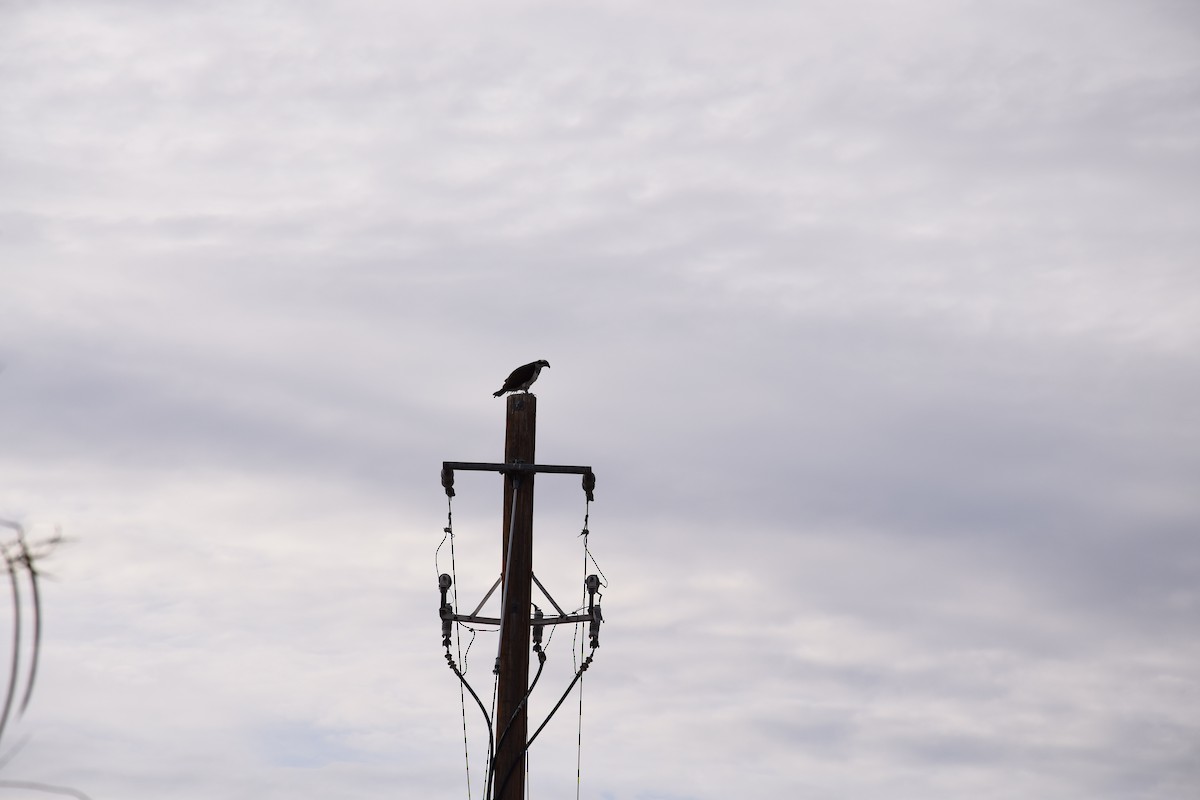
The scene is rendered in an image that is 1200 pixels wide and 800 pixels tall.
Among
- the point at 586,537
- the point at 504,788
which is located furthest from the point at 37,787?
the point at 586,537

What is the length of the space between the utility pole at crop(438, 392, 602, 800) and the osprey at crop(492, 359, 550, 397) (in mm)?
742

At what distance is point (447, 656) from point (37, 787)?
8.95m

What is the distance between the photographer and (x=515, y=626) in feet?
37.4

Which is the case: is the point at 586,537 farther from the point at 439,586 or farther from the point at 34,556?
the point at 34,556

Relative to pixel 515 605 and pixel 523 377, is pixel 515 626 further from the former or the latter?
pixel 523 377

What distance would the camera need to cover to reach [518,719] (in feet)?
37.2

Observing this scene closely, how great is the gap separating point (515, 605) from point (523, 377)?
2.46 m

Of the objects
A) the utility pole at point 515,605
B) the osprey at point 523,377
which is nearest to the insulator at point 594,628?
the utility pole at point 515,605

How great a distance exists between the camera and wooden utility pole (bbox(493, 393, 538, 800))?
11.3 meters

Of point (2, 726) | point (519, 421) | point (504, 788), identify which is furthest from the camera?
point (519, 421)

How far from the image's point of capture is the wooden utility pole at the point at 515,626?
1127cm

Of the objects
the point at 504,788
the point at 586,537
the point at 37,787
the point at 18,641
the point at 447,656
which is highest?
the point at 586,537

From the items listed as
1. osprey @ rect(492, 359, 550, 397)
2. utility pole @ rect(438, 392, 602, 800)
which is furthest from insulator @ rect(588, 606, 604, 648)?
osprey @ rect(492, 359, 550, 397)

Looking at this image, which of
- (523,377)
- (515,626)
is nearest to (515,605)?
(515,626)
